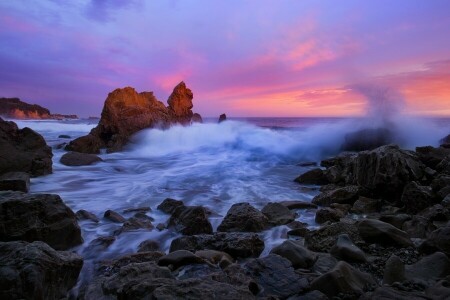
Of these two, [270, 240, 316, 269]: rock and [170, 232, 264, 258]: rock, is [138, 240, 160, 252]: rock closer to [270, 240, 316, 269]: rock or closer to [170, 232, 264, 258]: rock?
[170, 232, 264, 258]: rock

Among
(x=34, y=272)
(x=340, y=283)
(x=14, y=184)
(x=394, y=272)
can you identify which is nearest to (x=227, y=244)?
(x=340, y=283)

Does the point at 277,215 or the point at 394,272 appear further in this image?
the point at 277,215

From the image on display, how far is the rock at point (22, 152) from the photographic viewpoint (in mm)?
8934

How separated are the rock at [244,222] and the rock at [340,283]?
240cm

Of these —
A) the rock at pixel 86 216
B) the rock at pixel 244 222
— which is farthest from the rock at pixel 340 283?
the rock at pixel 86 216

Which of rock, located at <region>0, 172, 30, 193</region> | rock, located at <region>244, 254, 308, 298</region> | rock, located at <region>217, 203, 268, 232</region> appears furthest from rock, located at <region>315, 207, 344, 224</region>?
rock, located at <region>0, 172, 30, 193</region>

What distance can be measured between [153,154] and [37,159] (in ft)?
27.8

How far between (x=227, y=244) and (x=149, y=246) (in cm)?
119

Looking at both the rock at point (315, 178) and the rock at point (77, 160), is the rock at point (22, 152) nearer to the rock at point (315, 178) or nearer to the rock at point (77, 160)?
the rock at point (77, 160)

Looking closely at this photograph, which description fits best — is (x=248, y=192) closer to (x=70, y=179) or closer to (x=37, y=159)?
(x=70, y=179)

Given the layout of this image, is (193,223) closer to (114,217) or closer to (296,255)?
(114,217)

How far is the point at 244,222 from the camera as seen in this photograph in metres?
5.48

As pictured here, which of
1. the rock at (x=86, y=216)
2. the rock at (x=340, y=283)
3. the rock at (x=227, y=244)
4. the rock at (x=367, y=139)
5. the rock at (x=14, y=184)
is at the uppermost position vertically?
the rock at (x=367, y=139)

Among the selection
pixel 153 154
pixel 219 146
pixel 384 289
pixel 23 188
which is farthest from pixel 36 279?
pixel 219 146
